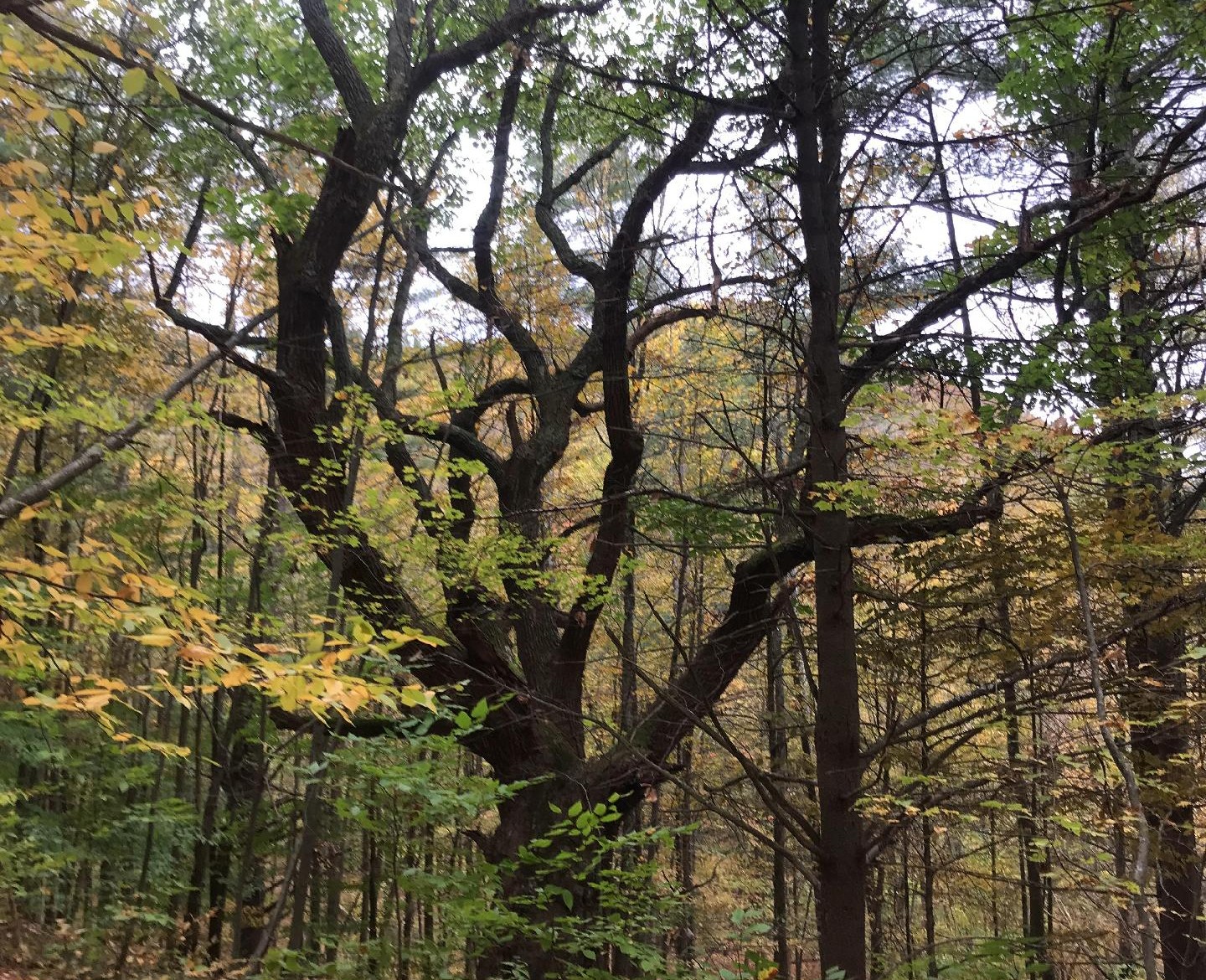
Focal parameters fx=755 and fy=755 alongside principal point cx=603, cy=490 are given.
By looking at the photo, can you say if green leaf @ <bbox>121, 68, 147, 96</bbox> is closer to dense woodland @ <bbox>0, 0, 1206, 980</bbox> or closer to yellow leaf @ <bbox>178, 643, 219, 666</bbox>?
dense woodland @ <bbox>0, 0, 1206, 980</bbox>

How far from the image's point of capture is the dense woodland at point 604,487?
340 centimetres

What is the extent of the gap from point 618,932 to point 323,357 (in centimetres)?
498

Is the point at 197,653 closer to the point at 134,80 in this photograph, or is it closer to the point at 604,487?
the point at 134,80

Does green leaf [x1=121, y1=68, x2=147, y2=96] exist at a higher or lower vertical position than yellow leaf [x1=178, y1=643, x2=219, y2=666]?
higher

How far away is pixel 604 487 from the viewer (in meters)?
7.03

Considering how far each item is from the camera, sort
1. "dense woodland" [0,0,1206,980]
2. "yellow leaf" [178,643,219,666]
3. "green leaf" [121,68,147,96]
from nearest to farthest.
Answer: "green leaf" [121,68,147,96]
"yellow leaf" [178,643,219,666]
"dense woodland" [0,0,1206,980]

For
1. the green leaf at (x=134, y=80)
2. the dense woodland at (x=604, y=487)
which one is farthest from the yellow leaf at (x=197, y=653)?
the green leaf at (x=134, y=80)

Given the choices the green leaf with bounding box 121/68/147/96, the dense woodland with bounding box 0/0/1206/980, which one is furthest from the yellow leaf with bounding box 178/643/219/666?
the green leaf with bounding box 121/68/147/96

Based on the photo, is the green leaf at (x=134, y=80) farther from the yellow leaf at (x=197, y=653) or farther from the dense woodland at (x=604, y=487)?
the yellow leaf at (x=197, y=653)

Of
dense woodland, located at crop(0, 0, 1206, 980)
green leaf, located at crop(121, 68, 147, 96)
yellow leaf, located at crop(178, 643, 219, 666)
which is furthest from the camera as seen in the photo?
dense woodland, located at crop(0, 0, 1206, 980)

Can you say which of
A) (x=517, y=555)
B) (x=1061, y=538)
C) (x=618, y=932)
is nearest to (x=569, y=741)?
(x=517, y=555)

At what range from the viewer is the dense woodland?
11.2 ft

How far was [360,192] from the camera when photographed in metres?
6.11

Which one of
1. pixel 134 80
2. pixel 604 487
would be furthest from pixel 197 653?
pixel 604 487
